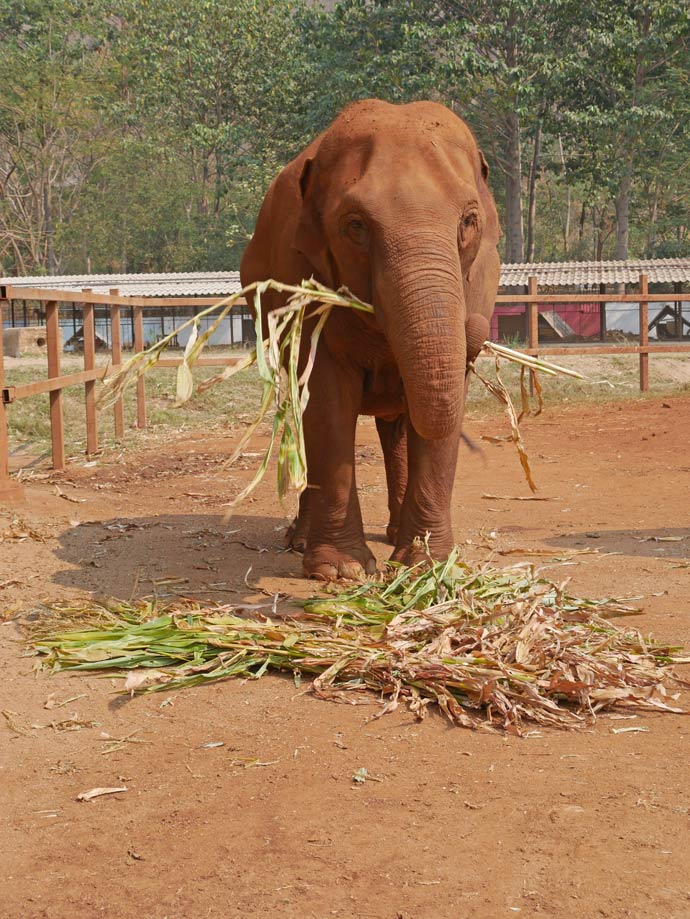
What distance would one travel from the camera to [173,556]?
21.9 feet

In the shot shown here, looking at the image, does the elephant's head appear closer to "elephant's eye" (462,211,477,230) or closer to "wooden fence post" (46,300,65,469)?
"elephant's eye" (462,211,477,230)

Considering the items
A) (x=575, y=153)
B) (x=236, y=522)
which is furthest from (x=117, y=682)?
(x=575, y=153)

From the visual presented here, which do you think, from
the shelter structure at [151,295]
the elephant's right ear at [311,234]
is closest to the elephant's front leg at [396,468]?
the elephant's right ear at [311,234]

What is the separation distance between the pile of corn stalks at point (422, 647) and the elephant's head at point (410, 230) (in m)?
0.81

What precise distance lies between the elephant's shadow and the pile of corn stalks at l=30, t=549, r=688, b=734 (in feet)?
1.87

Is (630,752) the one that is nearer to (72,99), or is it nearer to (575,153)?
(575,153)

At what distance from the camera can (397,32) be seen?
105ft

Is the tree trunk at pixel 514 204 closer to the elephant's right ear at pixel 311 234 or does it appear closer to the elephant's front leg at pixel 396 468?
the elephant's front leg at pixel 396 468

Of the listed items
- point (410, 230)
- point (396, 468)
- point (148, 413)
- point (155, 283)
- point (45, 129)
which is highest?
point (45, 129)

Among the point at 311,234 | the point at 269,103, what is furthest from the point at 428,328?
the point at 269,103

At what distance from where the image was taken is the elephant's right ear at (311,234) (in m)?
5.74

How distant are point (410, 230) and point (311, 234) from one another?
2.78 feet

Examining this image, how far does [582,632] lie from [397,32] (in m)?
30.2

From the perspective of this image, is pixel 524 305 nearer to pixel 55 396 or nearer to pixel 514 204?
pixel 514 204
